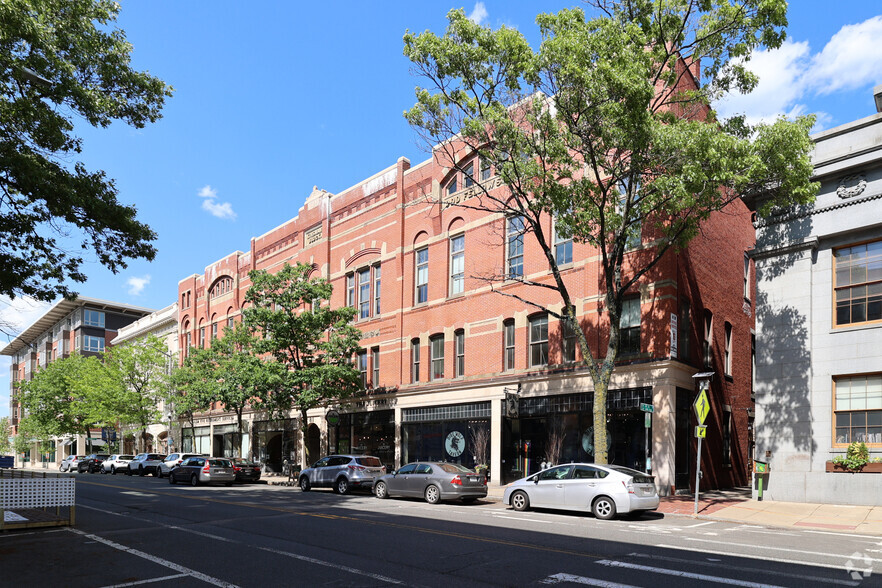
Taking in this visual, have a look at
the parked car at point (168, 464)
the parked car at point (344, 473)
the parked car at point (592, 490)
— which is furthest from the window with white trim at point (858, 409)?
the parked car at point (168, 464)

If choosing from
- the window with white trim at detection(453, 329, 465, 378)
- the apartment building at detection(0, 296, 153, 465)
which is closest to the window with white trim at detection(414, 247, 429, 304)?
the window with white trim at detection(453, 329, 465, 378)

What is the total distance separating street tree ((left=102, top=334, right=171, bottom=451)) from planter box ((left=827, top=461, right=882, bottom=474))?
4240cm

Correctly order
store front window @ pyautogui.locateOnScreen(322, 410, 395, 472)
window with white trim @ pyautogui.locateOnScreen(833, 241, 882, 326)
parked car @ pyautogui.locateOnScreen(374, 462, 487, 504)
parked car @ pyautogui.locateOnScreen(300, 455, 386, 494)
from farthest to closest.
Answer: store front window @ pyautogui.locateOnScreen(322, 410, 395, 472)
parked car @ pyautogui.locateOnScreen(300, 455, 386, 494)
parked car @ pyautogui.locateOnScreen(374, 462, 487, 504)
window with white trim @ pyautogui.locateOnScreen(833, 241, 882, 326)

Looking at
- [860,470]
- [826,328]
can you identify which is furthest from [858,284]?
[860,470]

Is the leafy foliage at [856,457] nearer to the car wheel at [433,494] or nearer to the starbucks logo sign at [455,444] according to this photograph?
the car wheel at [433,494]

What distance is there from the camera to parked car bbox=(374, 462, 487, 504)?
20656mm

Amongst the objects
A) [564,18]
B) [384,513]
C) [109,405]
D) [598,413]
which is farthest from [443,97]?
[109,405]

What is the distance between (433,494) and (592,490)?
20.1 feet

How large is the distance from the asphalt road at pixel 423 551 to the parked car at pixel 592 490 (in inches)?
14.8

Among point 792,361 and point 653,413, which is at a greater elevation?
point 792,361

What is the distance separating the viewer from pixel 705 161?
17109 millimetres

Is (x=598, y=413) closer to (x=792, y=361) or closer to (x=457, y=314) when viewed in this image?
(x=792, y=361)

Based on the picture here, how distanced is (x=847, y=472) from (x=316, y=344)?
2159 cm

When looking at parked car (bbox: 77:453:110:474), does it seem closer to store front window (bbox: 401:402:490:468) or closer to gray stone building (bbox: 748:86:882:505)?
store front window (bbox: 401:402:490:468)
